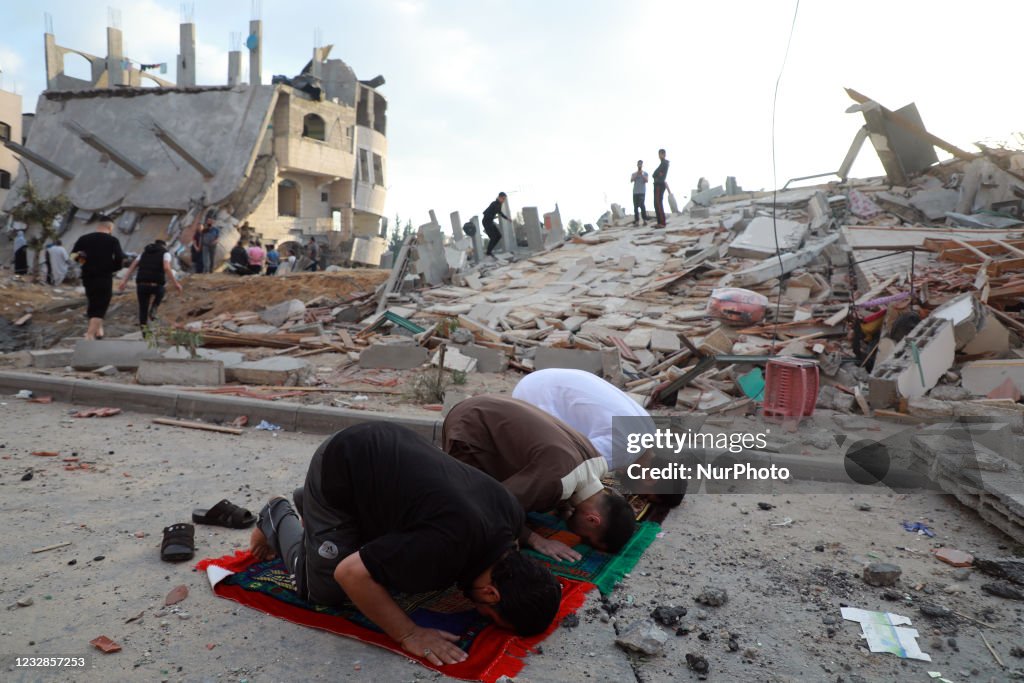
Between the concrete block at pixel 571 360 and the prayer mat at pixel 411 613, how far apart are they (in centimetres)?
535

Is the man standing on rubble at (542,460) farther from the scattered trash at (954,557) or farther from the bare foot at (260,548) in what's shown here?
the scattered trash at (954,557)

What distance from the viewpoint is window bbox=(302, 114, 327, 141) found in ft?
113

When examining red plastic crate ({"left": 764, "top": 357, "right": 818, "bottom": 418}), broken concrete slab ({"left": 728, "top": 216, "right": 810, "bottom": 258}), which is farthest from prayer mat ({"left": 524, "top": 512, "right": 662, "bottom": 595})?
broken concrete slab ({"left": 728, "top": 216, "right": 810, "bottom": 258})

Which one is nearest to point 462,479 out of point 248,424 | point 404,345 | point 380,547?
point 380,547

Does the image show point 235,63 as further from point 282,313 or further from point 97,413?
point 97,413

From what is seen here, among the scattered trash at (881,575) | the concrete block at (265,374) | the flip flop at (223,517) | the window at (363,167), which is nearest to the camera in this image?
the scattered trash at (881,575)

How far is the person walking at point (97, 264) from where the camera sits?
959cm

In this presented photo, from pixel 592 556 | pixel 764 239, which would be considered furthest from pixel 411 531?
pixel 764 239

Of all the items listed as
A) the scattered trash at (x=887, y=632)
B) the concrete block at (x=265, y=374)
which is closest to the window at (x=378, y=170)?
the concrete block at (x=265, y=374)

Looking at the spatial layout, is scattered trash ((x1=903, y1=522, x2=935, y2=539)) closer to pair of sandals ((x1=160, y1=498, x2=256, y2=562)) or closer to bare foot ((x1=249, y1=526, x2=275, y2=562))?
bare foot ((x1=249, y1=526, x2=275, y2=562))

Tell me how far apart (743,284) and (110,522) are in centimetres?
1029

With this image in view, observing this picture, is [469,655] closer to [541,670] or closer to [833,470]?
[541,670]

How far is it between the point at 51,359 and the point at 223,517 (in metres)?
7.17

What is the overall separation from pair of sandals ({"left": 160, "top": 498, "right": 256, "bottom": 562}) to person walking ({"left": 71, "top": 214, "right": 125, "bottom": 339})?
7100 millimetres
